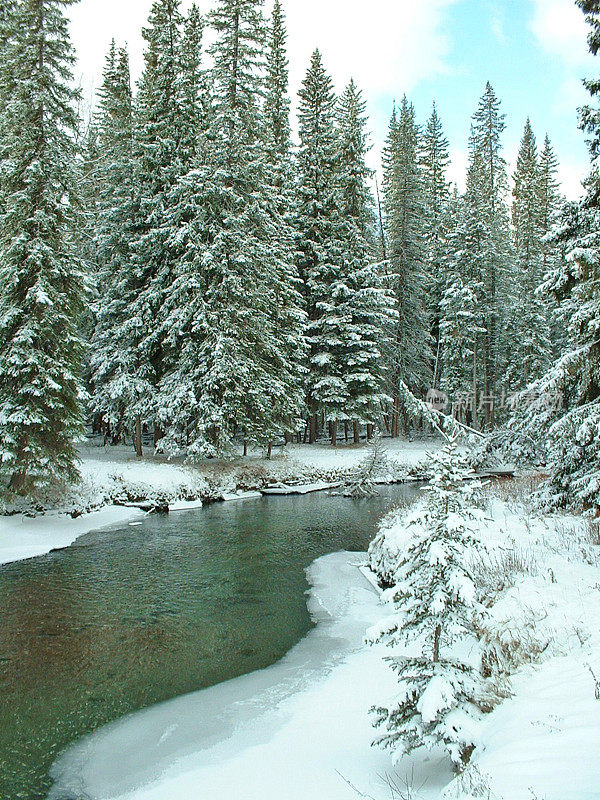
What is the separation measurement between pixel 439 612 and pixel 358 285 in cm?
2931

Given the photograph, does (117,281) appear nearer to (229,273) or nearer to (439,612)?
(229,273)

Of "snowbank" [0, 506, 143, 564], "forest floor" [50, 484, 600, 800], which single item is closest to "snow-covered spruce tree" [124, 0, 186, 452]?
"snowbank" [0, 506, 143, 564]

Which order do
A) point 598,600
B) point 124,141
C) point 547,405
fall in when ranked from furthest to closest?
point 124,141, point 547,405, point 598,600

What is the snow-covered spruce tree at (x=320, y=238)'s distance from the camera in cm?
3127

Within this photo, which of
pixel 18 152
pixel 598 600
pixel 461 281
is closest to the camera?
pixel 598 600

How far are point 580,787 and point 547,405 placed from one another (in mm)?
10119

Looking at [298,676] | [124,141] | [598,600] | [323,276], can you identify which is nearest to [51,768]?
[298,676]

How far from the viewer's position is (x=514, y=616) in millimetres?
6734

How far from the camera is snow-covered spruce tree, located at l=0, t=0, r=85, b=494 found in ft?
53.5

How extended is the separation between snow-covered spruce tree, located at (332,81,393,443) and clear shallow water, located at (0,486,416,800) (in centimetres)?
1492

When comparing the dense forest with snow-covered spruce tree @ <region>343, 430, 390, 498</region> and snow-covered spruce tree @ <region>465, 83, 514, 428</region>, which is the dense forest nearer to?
snow-covered spruce tree @ <region>465, 83, 514, 428</region>

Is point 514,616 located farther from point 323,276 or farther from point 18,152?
point 323,276

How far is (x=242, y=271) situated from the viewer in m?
25.0

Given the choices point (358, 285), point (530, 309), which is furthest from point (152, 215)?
point (530, 309)
